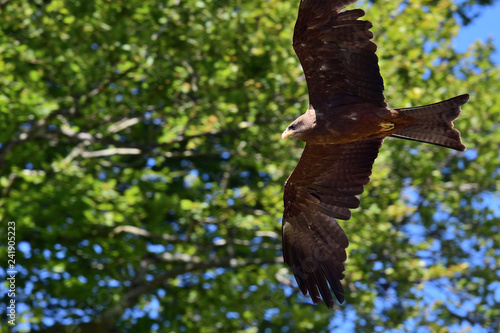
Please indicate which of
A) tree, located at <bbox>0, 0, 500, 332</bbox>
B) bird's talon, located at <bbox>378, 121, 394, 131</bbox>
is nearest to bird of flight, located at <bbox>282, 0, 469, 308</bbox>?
bird's talon, located at <bbox>378, 121, 394, 131</bbox>

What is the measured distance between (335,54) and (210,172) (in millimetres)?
5698

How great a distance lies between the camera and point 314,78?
21.1 ft

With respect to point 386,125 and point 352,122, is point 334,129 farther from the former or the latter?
point 386,125

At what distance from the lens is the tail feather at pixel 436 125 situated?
6402 mm

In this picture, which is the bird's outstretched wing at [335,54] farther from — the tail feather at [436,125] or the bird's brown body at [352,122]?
the tail feather at [436,125]

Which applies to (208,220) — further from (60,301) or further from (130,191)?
(60,301)

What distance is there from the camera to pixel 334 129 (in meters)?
6.40

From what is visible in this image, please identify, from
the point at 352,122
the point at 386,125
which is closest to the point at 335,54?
the point at 352,122

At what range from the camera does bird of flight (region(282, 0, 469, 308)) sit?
6.16 meters

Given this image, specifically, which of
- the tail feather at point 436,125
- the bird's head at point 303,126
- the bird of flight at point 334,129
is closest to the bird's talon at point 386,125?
the bird of flight at point 334,129

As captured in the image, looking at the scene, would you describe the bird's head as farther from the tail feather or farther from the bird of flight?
the tail feather

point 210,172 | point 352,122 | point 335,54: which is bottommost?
point 210,172

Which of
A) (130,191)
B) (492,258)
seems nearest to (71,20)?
(130,191)

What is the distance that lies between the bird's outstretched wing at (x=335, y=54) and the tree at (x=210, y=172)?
3243 millimetres
